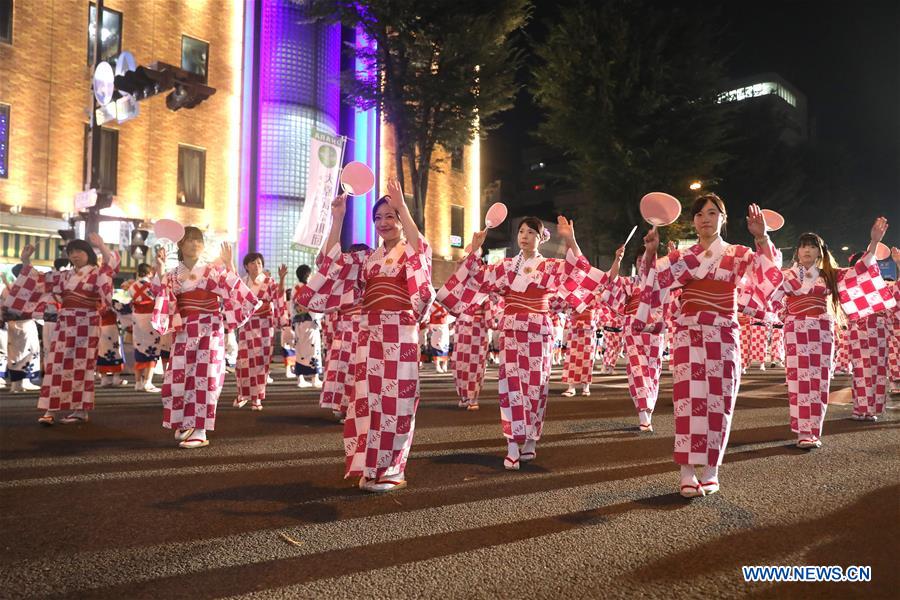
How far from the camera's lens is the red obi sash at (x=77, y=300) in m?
7.08

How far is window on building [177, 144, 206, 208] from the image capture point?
18.1 metres

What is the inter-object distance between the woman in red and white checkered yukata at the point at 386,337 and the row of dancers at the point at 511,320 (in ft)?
0.03

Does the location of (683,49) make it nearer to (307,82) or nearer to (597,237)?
(597,237)

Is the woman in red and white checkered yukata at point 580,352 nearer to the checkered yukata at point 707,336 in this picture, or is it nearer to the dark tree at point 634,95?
the checkered yukata at point 707,336

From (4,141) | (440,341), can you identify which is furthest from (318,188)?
(4,141)

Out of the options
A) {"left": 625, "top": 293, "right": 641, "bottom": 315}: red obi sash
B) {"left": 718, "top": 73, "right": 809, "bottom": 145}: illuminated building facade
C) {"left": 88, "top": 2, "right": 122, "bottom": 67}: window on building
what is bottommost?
{"left": 625, "top": 293, "right": 641, "bottom": 315}: red obi sash

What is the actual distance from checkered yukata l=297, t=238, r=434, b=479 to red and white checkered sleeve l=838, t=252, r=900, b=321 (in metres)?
5.71

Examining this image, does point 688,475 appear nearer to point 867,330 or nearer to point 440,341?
point 867,330

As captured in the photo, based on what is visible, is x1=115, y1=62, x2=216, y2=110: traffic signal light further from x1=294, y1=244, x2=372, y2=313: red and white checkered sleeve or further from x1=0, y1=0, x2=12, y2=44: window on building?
x1=294, y1=244, x2=372, y2=313: red and white checkered sleeve

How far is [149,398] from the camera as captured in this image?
9406 mm

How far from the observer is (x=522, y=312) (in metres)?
5.39

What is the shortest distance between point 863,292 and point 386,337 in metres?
6.23

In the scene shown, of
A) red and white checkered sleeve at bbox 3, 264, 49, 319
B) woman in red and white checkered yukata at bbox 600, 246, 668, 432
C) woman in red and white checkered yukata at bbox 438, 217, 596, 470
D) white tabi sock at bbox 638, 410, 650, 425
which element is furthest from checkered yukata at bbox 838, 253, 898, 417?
red and white checkered sleeve at bbox 3, 264, 49, 319

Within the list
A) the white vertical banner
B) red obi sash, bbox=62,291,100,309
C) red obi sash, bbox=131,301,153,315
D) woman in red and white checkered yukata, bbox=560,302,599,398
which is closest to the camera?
red obi sash, bbox=62,291,100,309
